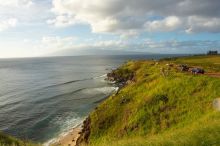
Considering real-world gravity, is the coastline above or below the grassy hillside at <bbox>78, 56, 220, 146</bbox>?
below

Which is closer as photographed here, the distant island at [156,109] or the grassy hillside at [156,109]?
the distant island at [156,109]

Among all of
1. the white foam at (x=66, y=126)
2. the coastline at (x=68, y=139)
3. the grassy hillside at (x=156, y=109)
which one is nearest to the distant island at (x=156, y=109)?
the grassy hillside at (x=156, y=109)

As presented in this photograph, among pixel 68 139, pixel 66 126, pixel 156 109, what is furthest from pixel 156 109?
pixel 66 126

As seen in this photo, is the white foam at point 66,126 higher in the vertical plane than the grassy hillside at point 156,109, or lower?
lower

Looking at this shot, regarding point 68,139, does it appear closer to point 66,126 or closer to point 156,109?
point 66,126

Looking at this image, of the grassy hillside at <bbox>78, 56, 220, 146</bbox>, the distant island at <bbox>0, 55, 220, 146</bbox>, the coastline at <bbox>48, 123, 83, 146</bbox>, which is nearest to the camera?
the distant island at <bbox>0, 55, 220, 146</bbox>

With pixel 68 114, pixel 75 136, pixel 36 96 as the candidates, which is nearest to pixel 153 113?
pixel 75 136

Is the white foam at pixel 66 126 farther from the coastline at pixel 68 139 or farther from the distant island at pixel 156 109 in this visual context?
the distant island at pixel 156 109

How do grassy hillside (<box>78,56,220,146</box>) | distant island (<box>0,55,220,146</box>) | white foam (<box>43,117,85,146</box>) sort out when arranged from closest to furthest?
distant island (<box>0,55,220,146</box>) < grassy hillside (<box>78,56,220,146</box>) < white foam (<box>43,117,85,146</box>)

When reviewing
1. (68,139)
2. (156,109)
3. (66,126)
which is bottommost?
(66,126)

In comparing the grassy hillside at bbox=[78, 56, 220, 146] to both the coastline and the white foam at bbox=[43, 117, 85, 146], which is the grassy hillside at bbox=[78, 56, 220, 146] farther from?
the white foam at bbox=[43, 117, 85, 146]

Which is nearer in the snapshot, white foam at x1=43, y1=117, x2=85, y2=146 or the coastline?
the coastline

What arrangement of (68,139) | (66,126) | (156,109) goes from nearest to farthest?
(156,109) < (68,139) < (66,126)

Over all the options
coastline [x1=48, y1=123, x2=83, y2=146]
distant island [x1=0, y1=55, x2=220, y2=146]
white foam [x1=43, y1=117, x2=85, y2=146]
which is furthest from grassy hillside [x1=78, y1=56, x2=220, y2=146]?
white foam [x1=43, y1=117, x2=85, y2=146]
